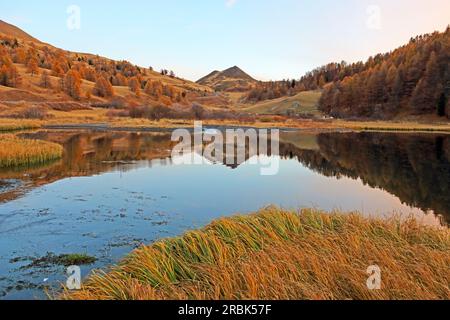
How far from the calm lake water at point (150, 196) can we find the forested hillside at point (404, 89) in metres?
60.6

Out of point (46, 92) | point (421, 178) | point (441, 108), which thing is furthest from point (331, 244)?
point (46, 92)

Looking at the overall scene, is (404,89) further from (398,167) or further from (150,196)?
(150,196)

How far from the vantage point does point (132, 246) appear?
10.9 metres

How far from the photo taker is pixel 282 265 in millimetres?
7062

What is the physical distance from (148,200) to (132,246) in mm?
5896

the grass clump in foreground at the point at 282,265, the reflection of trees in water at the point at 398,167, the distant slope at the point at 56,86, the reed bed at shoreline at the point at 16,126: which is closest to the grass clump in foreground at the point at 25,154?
the reflection of trees in water at the point at 398,167

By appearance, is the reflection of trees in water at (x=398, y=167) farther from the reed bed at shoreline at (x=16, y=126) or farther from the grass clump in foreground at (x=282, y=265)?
the reed bed at shoreline at (x=16, y=126)

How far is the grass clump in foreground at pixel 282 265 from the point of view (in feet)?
20.3

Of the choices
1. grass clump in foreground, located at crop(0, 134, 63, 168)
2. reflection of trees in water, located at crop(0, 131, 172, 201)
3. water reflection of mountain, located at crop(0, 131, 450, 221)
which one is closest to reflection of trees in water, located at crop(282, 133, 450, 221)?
water reflection of mountain, located at crop(0, 131, 450, 221)

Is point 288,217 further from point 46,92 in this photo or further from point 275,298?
point 46,92

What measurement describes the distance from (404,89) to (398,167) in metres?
78.6

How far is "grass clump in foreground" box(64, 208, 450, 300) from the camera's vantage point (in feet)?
20.3

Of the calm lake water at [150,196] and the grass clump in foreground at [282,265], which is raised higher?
the grass clump in foreground at [282,265]

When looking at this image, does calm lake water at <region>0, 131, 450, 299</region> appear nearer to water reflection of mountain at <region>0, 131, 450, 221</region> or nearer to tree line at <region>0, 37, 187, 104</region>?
water reflection of mountain at <region>0, 131, 450, 221</region>
